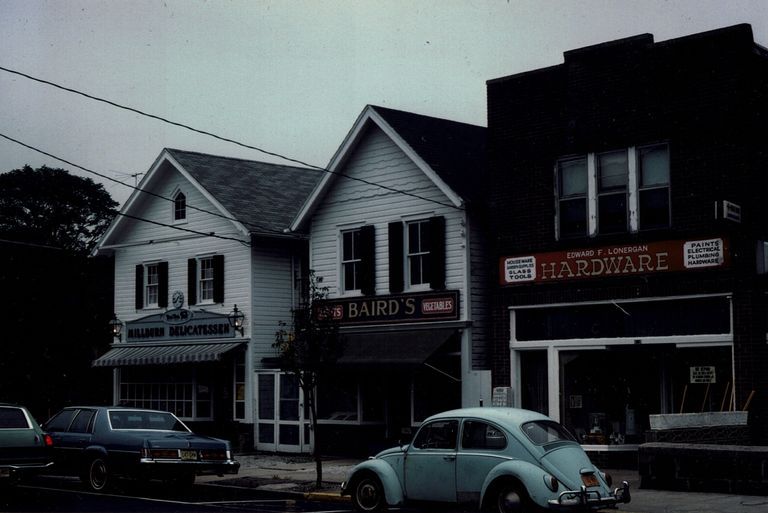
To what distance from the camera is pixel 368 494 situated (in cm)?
1723

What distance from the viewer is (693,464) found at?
19062mm

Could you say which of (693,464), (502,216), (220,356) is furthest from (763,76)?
(220,356)

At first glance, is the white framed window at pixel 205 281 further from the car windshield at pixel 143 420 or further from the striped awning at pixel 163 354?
the car windshield at pixel 143 420

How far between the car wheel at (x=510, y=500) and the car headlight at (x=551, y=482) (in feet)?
1.22

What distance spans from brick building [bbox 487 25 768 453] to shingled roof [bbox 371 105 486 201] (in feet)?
4.49

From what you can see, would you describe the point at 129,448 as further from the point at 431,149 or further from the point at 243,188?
the point at 243,188

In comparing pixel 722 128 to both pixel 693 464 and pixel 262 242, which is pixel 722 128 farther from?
pixel 262 242

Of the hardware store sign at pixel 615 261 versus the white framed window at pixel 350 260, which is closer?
the hardware store sign at pixel 615 261

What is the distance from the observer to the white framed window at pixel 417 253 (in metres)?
27.9

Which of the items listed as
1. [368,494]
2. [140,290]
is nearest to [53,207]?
[140,290]

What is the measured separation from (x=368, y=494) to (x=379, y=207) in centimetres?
1264

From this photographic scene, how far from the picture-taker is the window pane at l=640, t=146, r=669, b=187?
928 inches

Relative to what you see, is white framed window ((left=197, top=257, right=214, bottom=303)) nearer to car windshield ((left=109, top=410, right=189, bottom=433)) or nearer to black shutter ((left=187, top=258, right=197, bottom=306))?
black shutter ((left=187, top=258, right=197, bottom=306))

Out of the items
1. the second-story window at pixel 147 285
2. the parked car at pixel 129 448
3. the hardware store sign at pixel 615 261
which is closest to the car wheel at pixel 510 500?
the parked car at pixel 129 448
